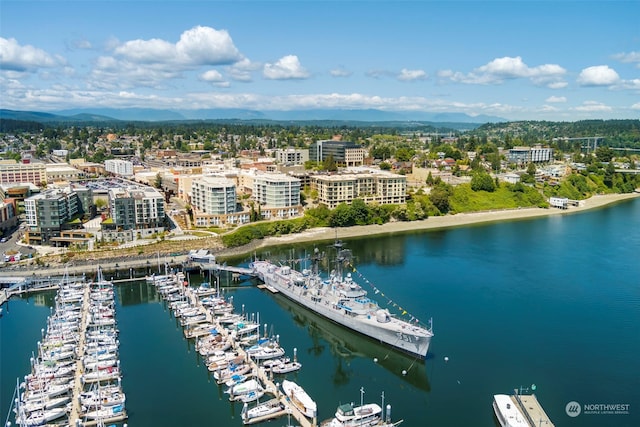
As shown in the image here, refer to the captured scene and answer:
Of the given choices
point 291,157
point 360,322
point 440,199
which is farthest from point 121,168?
point 360,322

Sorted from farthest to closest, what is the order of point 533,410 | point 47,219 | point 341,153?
point 341,153, point 47,219, point 533,410

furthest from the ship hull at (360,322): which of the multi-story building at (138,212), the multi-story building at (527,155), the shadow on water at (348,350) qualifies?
the multi-story building at (527,155)

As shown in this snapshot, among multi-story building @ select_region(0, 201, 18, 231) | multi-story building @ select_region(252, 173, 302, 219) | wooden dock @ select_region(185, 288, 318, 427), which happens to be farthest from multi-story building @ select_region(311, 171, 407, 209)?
wooden dock @ select_region(185, 288, 318, 427)

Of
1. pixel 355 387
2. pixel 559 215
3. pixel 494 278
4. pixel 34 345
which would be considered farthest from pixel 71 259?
pixel 559 215

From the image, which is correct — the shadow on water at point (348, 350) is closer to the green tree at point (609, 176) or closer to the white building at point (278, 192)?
the white building at point (278, 192)

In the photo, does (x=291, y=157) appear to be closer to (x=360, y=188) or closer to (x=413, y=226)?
(x=360, y=188)

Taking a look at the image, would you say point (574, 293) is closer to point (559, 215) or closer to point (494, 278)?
point (494, 278)
